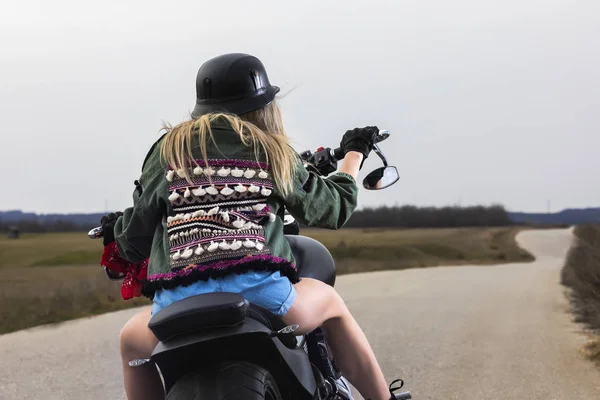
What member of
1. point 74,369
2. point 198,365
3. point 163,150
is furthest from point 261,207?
point 74,369

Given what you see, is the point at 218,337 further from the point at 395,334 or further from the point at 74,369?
the point at 395,334

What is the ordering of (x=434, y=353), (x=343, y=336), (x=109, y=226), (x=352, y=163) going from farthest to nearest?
(x=434, y=353) → (x=352, y=163) → (x=109, y=226) → (x=343, y=336)

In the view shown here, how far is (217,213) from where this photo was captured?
95.1 inches

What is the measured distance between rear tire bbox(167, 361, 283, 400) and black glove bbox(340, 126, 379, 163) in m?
1.16

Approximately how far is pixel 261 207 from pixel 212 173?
20 centimetres

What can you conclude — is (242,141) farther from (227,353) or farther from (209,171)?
(227,353)

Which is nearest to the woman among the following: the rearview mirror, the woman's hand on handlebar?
the woman's hand on handlebar

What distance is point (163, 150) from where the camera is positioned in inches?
100.0

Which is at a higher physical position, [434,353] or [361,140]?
[361,140]

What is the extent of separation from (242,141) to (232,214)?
27 centimetres

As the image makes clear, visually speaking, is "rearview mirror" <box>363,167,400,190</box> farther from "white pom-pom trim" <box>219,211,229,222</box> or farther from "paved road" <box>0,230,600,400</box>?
"paved road" <box>0,230,600,400</box>

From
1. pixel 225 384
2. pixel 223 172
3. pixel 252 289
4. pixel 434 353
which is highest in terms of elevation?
pixel 223 172

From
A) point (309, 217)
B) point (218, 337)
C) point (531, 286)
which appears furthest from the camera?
point (531, 286)

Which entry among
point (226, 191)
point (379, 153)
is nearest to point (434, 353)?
point (379, 153)
